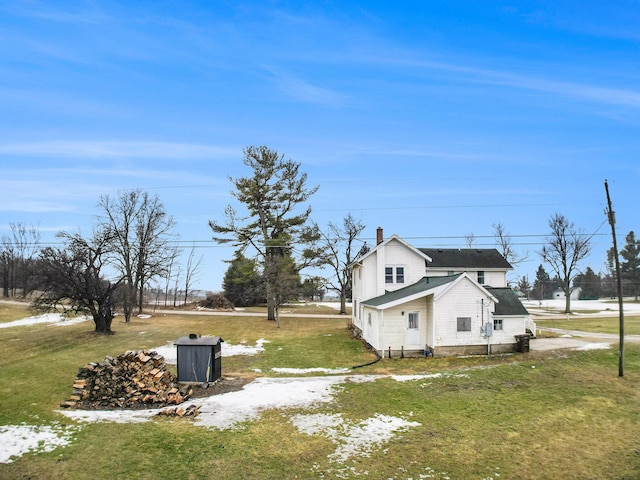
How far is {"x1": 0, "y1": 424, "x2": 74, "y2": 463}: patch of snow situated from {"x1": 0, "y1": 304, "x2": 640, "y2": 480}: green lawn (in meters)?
0.44

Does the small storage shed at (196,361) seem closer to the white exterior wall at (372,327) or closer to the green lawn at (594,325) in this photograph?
the white exterior wall at (372,327)

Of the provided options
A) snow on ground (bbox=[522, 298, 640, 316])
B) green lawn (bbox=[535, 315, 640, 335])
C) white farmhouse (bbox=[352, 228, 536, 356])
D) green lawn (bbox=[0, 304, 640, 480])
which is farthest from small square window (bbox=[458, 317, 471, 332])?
snow on ground (bbox=[522, 298, 640, 316])

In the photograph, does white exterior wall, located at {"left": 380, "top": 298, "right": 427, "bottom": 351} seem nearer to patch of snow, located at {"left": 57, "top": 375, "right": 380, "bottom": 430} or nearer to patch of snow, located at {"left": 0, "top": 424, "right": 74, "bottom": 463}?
patch of snow, located at {"left": 57, "top": 375, "right": 380, "bottom": 430}

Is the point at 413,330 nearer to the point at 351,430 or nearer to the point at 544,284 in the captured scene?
the point at 351,430

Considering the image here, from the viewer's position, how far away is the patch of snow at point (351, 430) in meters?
13.5

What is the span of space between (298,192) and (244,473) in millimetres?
39526

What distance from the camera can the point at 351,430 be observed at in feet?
50.0

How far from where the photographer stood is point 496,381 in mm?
21656

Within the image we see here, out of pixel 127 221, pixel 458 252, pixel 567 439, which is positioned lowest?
pixel 567 439

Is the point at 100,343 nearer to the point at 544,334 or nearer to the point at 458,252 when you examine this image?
the point at 458,252

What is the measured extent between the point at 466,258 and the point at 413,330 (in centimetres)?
1497

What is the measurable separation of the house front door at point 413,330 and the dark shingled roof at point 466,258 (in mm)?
11582

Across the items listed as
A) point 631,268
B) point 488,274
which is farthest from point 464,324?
point 631,268

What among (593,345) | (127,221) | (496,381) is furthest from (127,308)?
(593,345)
